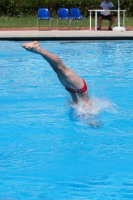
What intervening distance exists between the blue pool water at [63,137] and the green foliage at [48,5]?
44.6 ft

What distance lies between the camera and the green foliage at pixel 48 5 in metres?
25.8

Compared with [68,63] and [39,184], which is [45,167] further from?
[68,63]

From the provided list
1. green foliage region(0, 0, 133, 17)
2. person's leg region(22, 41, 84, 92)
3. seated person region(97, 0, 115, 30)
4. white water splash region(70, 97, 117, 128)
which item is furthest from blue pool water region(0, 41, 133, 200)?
green foliage region(0, 0, 133, 17)

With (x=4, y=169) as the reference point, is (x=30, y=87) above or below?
above

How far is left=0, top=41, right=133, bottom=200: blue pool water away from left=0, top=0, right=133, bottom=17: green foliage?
13.6m

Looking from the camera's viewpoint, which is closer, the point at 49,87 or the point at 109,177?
the point at 109,177

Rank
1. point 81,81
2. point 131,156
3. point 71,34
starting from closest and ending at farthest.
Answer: point 131,156, point 81,81, point 71,34

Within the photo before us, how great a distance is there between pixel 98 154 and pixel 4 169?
1145mm

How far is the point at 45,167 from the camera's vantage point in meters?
5.98

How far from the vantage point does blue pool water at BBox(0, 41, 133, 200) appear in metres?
5.43

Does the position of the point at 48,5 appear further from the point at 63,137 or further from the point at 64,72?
the point at 63,137

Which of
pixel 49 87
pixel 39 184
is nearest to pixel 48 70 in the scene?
pixel 49 87

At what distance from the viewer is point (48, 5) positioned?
26016 millimetres

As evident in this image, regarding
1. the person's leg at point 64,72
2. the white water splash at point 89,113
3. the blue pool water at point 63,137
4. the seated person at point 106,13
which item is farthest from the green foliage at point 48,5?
the person's leg at point 64,72
